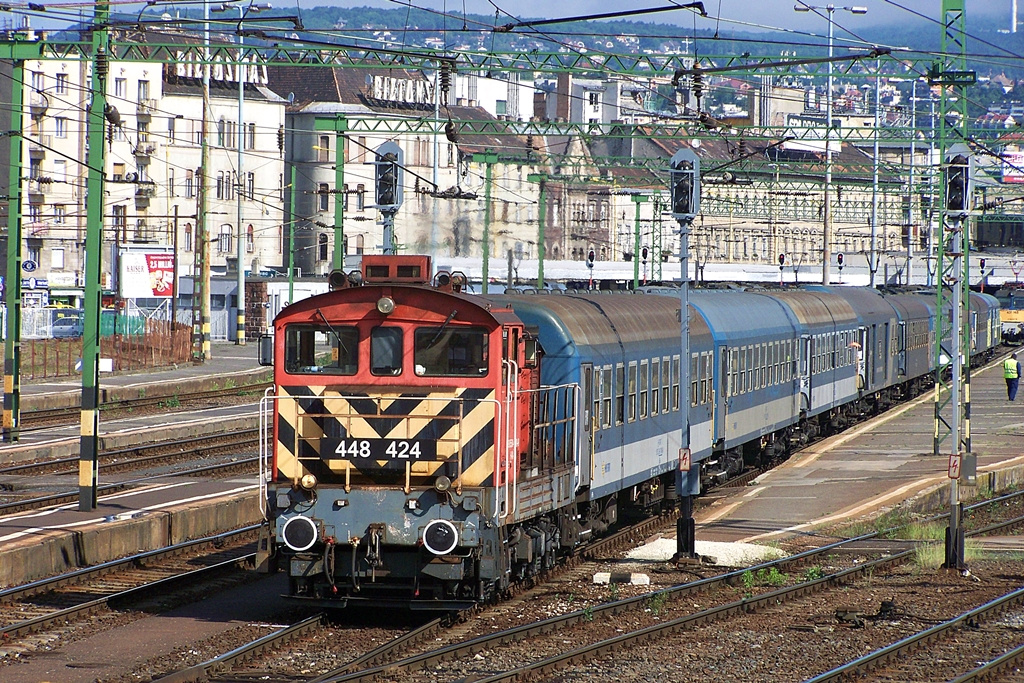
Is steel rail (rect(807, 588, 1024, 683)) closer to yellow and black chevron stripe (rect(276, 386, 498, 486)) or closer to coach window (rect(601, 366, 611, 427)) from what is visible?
yellow and black chevron stripe (rect(276, 386, 498, 486))

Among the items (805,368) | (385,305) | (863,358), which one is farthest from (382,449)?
(863,358)

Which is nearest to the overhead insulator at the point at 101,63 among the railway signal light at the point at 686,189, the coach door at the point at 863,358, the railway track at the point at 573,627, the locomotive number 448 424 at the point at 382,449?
the railway signal light at the point at 686,189

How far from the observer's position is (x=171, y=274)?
178ft

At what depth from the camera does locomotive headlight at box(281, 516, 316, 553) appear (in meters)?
13.8

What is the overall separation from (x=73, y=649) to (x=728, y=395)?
14.1m

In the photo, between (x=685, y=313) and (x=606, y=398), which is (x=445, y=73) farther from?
(x=606, y=398)

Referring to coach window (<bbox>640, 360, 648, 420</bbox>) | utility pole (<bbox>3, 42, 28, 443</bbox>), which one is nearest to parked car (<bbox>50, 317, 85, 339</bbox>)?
utility pole (<bbox>3, 42, 28, 443</bbox>)

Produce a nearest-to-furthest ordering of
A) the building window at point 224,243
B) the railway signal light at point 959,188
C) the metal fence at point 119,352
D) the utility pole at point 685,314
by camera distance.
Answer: the utility pole at point 685,314
the railway signal light at point 959,188
the metal fence at point 119,352
the building window at point 224,243

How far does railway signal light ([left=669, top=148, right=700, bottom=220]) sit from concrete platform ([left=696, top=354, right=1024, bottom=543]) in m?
4.77

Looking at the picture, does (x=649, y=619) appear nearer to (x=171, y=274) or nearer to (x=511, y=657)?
(x=511, y=657)

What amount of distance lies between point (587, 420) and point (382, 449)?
3938 mm

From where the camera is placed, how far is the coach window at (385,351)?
1421 centimetres

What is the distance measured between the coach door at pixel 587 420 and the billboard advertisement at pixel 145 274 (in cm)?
3699

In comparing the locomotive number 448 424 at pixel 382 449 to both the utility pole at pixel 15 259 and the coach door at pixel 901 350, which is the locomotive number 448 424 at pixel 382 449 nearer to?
the utility pole at pixel 15 259
